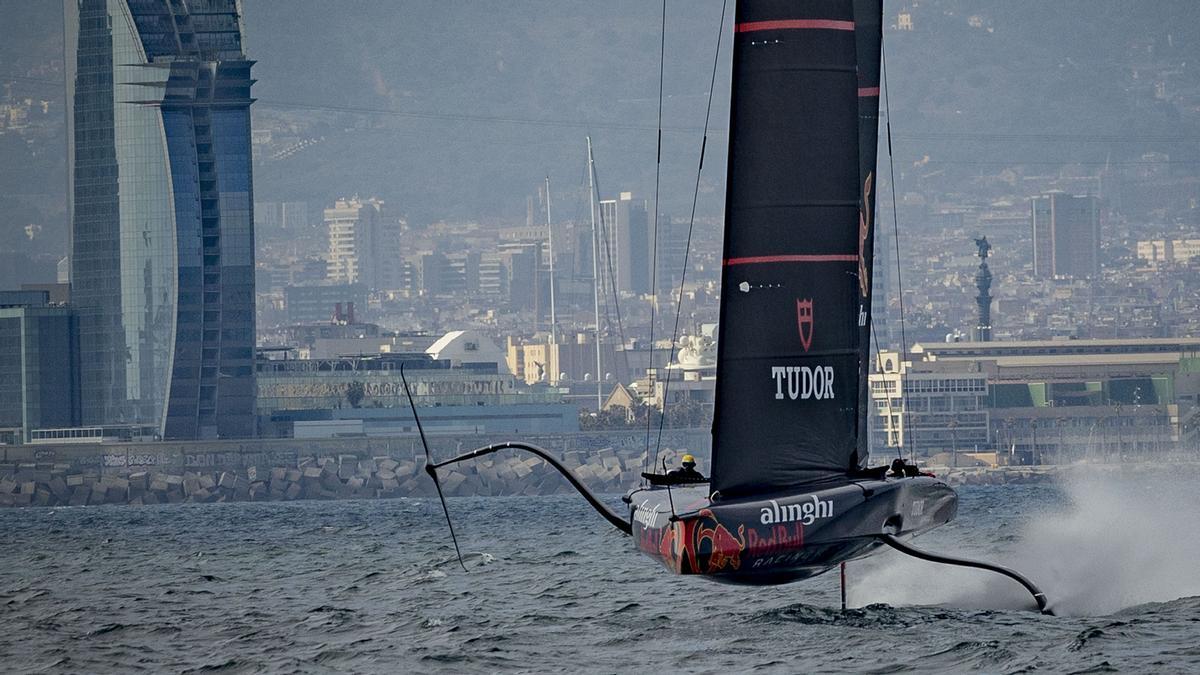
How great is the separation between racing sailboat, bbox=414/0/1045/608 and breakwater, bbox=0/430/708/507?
7400 centimetres

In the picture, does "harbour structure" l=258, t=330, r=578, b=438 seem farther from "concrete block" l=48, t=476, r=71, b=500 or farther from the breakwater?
"concrete block" l=48, t=476, r=71, b=500

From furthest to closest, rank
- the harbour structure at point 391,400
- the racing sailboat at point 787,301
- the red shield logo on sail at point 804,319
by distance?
the harbour structure at point 391,400
the red shield logo on sail at point 804,319
the racing sailboat at point 787,301

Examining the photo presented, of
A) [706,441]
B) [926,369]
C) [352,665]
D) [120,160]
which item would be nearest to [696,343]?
[926,369]

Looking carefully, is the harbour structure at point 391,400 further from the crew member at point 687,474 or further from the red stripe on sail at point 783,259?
the red stripe on sail at point 783,259

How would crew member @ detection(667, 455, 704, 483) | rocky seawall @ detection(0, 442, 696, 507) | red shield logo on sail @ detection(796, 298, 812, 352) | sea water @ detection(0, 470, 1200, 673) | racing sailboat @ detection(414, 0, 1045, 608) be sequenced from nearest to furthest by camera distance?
1. racing sailboat @ detection(414, 0, 1045, 608)
2. red shield logo on sail @ detection(796, 298, 812, 352)
3. sea water @ detection(0, 470, 1200, 673)
4. crew member @ detection(667, 455, 704, 483)
5. rocky seawall @ detection(0, 442, 696, 507)

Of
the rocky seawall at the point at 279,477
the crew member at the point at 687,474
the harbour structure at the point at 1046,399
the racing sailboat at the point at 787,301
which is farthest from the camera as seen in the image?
the harbour structure at the point at 1046,399

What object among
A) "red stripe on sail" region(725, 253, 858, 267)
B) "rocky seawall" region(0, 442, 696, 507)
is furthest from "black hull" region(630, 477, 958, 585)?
"rocky seawall" region(0, 442, 696, 507)

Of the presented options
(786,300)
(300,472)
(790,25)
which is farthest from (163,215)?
(786,300)

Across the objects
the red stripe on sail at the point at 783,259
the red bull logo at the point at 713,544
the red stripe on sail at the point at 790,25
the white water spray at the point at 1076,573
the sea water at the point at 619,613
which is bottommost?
the sea water at the point at 619,613

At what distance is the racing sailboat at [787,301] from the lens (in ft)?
57.4

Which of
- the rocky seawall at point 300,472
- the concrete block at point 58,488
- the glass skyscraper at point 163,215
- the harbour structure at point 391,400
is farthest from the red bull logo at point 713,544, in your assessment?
the glass skyscraper at point 163,215

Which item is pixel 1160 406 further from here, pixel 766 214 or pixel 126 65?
pixel 766 214

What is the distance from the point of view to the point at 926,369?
112m

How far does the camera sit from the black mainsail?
17.5 meters
